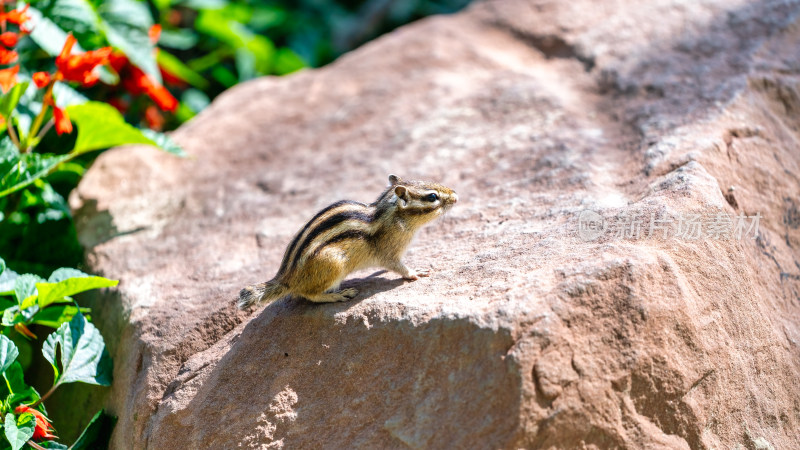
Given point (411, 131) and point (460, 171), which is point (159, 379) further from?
point (411, 131)

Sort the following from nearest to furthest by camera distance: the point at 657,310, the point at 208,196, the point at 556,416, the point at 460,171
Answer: the point at 556,416 < the point at 657,310 < the point at 460,171 < the point at 208,196

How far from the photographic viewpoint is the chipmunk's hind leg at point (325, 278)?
3.85 m

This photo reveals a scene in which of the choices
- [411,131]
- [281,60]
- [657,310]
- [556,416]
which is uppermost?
[657,310]

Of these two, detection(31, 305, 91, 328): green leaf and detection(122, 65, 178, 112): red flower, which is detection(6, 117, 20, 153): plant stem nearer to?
detection(31, 305, 91, 328): green leaf

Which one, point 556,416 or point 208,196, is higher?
point 556,416

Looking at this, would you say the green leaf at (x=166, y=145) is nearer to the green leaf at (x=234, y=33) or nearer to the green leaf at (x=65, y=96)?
the green leaf at (x=65, y=96)

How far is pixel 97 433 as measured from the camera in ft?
13.9

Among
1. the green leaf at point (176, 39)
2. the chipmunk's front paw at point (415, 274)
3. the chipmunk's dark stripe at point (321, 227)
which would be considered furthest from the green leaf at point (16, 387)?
the green leaf at point (176, 39)

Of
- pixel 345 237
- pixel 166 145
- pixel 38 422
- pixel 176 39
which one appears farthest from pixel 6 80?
pixel 176 39

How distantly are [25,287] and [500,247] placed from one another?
272cm


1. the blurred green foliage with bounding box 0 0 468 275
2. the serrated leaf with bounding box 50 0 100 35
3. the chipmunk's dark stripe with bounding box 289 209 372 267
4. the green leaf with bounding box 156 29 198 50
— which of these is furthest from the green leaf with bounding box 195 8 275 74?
the chipmunk's dark stripe with bounding box 289 209 372 267

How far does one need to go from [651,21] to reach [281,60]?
424 centimetres

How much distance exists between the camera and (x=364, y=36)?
387 inches

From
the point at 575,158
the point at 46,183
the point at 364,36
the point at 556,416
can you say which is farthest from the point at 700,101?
the point at 364,36
